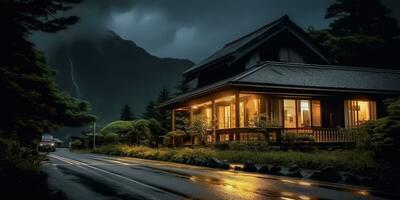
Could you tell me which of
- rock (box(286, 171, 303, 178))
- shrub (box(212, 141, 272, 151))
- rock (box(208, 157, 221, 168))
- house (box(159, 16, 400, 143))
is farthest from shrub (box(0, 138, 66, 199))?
house (box(159, 16, 400, 143))

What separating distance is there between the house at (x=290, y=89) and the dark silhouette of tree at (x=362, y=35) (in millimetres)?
11927

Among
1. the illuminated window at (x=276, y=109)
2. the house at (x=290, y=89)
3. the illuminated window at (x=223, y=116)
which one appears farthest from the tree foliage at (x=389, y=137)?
the illuminated window at (x=223, y=116)

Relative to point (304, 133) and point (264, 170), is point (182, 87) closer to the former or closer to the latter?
point (304, 133)

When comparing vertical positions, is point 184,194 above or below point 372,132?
below

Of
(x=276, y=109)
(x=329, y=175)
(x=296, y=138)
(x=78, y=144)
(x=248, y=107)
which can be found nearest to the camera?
(x=329, y=175)

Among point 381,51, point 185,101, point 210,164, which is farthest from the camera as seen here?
point 381,51

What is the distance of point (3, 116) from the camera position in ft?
26.5

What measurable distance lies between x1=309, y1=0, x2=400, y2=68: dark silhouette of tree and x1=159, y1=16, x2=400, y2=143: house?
39.1 ft

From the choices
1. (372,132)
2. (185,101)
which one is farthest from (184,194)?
(185,101)

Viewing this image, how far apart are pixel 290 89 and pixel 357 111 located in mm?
7156

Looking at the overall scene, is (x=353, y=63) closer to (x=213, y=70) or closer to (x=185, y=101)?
(x=213, y=70)

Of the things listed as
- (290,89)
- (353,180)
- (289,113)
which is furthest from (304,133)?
(353,180)

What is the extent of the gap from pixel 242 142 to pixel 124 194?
14.2 m

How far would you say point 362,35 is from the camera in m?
45.3
